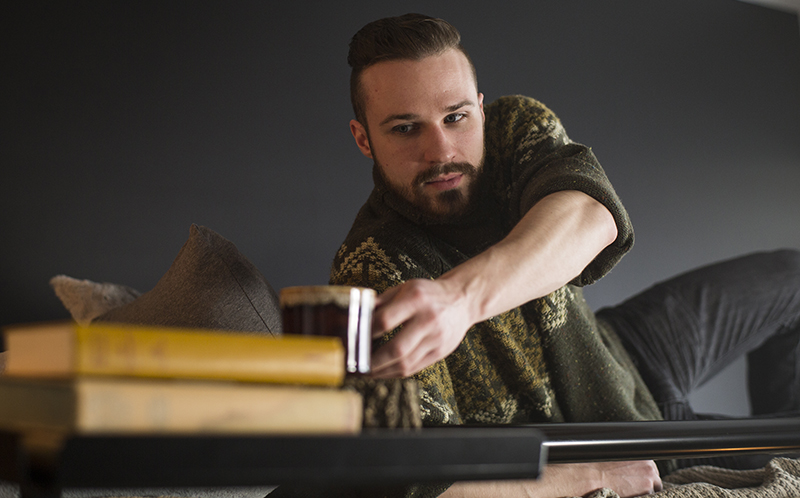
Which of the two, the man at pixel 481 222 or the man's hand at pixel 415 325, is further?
the man at pixel 481 222

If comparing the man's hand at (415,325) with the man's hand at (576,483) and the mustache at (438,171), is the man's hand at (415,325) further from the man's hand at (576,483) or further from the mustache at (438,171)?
the mustache at (438,171)

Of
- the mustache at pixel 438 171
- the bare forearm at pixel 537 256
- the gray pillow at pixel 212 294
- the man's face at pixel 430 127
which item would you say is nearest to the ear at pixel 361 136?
the man's face at pixel 430 127

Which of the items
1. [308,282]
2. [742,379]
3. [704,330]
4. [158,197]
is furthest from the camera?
[742,379]

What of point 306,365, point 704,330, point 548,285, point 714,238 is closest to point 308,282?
point 704,330

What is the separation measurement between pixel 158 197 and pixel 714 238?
8.93 ft

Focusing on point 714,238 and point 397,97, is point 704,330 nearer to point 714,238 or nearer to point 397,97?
point 397,97

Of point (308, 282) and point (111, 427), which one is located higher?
point (308, 282)

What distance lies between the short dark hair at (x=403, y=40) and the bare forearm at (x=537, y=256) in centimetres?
48

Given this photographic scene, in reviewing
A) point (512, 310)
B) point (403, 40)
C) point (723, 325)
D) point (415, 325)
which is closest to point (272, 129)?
point (403, 40)

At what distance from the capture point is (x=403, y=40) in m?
1.28

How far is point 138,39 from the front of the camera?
2197mm

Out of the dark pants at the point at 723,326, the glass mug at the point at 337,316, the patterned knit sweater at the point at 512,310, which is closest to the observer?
the glass mug at the point at 337,316

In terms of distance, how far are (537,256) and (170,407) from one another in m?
0.55

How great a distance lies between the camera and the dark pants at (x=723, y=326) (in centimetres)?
181
